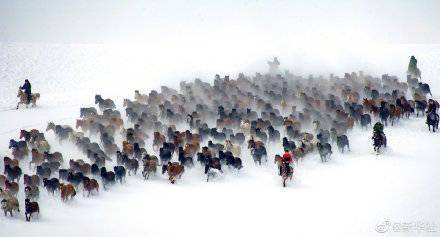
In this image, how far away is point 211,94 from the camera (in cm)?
2936

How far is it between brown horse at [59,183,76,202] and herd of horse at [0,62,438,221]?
0.03 metres

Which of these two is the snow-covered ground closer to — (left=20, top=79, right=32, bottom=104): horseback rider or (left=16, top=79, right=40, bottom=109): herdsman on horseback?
(left=16, top=79, right=40, bottom=109): herdsman on horseback

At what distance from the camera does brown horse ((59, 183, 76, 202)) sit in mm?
18156

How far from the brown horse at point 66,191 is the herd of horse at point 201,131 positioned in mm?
34

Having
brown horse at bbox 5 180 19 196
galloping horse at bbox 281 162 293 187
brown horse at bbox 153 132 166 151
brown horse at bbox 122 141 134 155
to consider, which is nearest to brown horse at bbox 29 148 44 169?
brown horse at bbox 5 180 19 196

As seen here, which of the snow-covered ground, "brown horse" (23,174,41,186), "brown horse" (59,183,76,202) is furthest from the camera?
"brown horse" (23,174,41,186)

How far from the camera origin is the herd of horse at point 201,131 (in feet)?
64.8

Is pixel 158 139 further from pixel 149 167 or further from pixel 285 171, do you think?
pixel 285 171

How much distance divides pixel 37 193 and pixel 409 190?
13417mm

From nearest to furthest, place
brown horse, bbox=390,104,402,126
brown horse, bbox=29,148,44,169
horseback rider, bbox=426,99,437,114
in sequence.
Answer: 1. brown horse, bbox=29,148,44,169
2. horseback rider, bbox=426,99,437,114
3. brown horse, bbox=390,104,402,126

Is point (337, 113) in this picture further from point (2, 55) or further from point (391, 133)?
point (2, 55)

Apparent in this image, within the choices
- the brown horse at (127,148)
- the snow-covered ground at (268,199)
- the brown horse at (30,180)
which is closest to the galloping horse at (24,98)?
the snow-covered ground at (268,199)

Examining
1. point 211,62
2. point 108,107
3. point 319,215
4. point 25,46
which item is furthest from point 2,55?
point 319,215

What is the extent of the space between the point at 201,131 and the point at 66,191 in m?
7.47
